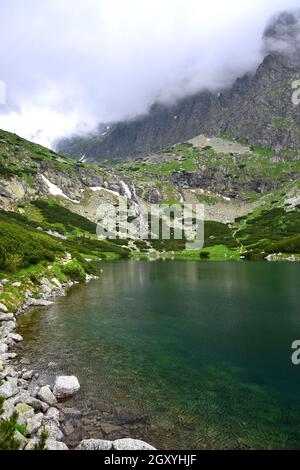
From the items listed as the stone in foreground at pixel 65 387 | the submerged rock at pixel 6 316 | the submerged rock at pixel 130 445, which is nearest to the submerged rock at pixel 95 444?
the submerged rock at pixel 130 445

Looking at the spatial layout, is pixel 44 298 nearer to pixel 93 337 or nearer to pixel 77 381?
pixel 93 337

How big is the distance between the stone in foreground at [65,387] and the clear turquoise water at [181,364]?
0.51m

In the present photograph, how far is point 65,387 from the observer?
19.0 meters

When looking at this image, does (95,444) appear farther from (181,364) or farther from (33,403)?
(181,364)

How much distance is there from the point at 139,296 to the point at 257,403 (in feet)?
115

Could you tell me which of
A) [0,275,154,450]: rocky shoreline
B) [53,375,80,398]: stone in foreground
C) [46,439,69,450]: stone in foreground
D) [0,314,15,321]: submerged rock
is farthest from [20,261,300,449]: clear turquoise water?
[46,439,69,450]: stone in foreground

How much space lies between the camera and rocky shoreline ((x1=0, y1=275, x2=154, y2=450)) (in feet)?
44.3

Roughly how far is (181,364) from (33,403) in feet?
33.8

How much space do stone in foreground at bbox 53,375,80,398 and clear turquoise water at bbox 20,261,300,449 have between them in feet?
1.66

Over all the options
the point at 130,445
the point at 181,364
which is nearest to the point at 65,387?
the point at 130,445

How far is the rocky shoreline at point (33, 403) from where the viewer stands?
44.3ft

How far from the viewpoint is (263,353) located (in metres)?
26.1

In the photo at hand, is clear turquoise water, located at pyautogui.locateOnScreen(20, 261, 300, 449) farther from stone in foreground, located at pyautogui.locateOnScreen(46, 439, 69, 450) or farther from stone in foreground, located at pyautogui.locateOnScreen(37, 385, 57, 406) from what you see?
stone in foreground, located at pyautogui.locateOnScreen(46, 439, 69, 450)
